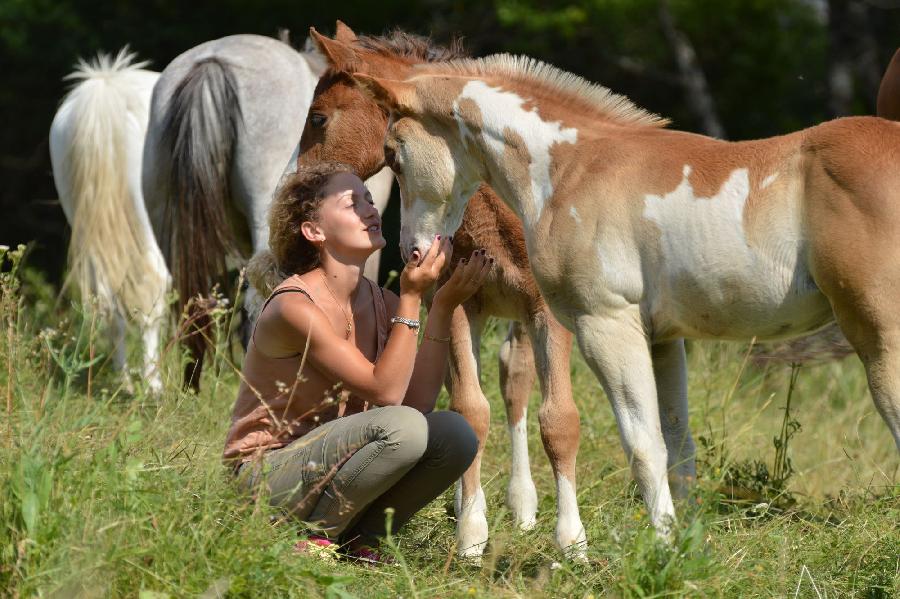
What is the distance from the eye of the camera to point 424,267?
3.50m

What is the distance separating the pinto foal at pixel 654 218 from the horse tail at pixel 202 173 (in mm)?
1930

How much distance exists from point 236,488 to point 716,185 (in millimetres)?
1532

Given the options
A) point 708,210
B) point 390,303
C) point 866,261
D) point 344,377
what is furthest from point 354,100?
point 866,261

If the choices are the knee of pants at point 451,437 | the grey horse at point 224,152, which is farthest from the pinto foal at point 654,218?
the grey horse at point 224,152

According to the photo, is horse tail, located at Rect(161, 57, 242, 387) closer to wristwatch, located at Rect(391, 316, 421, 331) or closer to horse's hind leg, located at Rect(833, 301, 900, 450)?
wristwatch, located at Rect(391, 316, 421, 331)

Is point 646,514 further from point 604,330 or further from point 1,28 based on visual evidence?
point 1,28

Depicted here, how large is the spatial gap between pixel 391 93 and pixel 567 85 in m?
0.53

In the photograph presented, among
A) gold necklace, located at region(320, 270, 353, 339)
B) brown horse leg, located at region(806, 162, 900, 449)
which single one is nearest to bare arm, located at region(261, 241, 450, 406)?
gold necklace, located at region(320, 270, 353, 339)

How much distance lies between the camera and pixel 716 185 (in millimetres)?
3092

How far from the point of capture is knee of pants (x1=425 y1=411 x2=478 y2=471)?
3533 millimetres

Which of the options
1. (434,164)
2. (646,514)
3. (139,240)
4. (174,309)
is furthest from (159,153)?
(646,514)

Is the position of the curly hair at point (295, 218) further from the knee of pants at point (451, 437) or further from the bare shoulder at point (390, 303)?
the knee of pants at point (451, 437)

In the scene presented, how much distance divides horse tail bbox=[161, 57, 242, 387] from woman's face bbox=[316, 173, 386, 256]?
Answer: 1.96m

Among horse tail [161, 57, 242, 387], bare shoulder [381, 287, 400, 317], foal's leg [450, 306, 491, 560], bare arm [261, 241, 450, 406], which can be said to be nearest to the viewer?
bare arm [261, 241, 450, 406]
